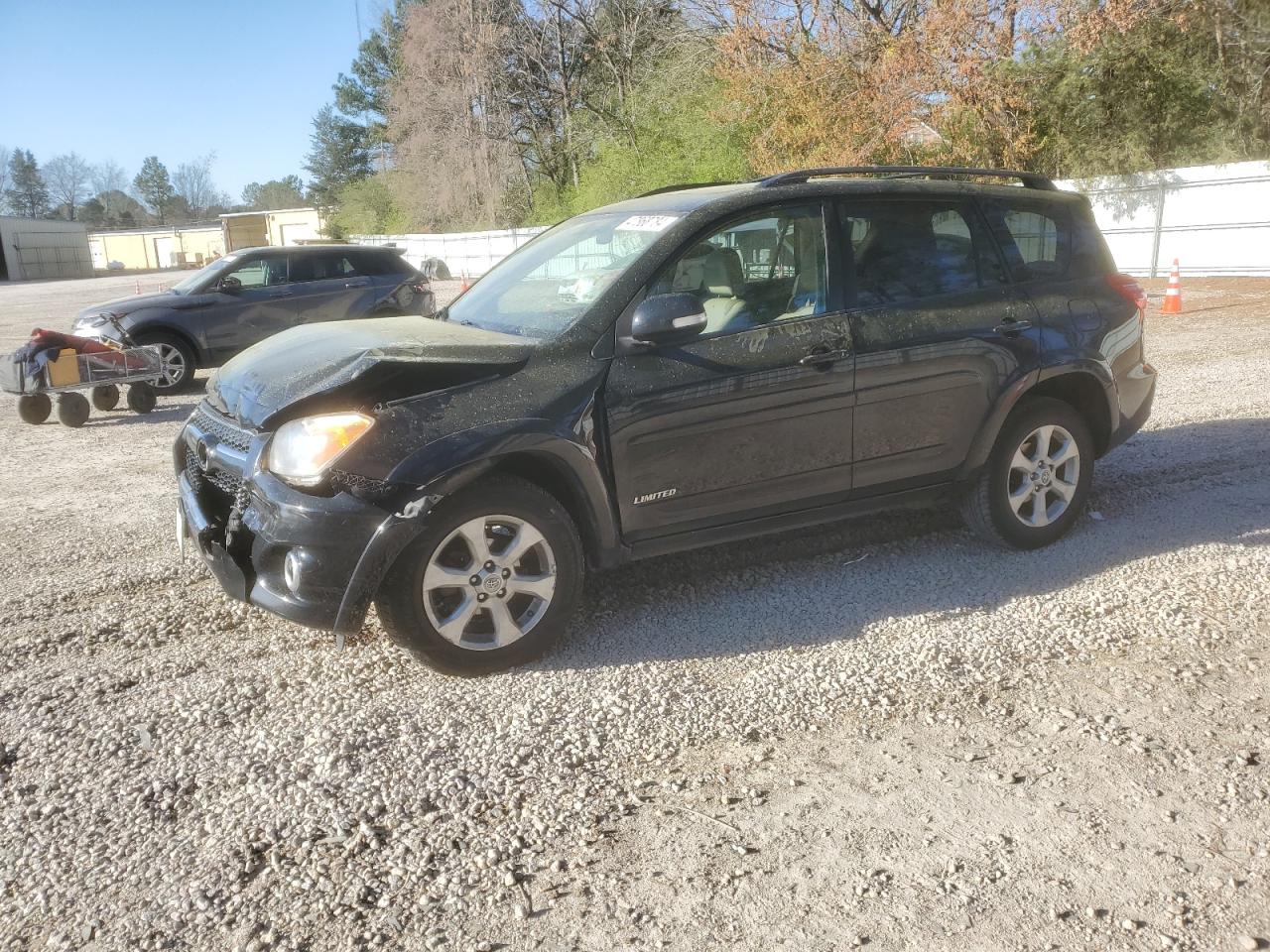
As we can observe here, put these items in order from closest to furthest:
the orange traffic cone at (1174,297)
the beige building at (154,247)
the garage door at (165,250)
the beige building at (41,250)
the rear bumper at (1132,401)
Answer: the rear bumper at (1132,401) → the orange traffic cone at (1174,297) → the beige building at (41,250) → the beige building at (154,247) → the garage door at (165,250)

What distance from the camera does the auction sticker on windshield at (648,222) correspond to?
4.43 meters

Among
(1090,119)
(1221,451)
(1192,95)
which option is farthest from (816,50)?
(1221,451)

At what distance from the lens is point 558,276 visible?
15.5ft

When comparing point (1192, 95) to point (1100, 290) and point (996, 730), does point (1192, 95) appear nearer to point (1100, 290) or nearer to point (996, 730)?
point (1100, 290)

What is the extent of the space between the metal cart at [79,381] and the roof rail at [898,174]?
7.72m

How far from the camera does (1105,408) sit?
533 centimetres

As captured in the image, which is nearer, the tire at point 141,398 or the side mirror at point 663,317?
the side mirror at point 663,317

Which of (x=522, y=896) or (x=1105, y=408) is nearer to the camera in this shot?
(x=522, y=896)

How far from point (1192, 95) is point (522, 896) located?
28686 mm

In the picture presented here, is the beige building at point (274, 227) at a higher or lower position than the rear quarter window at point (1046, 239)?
higher

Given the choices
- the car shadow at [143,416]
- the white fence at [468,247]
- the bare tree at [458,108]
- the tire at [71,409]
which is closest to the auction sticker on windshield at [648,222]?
the car shadow at [143,416]

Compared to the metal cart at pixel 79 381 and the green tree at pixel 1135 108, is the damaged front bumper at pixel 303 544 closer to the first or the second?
the metal cart at pixel 79 381

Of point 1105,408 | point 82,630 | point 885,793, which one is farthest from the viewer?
point 1105,408

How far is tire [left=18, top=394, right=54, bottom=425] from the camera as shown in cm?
1020
